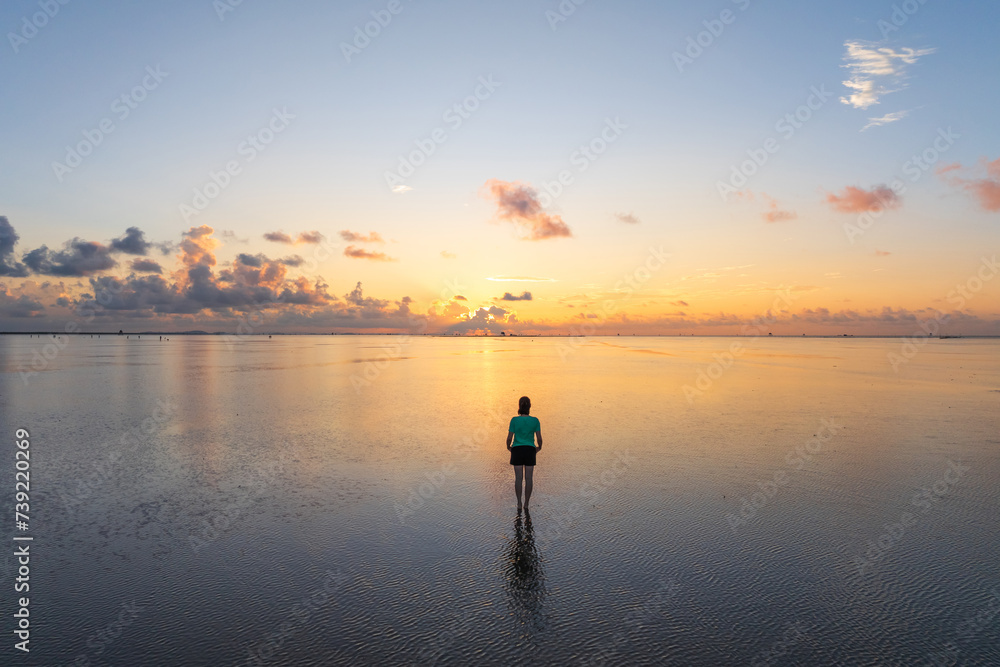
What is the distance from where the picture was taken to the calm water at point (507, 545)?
6609 millimetres

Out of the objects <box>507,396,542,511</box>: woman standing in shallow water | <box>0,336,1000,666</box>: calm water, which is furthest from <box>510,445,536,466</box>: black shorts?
<box>0,336,1000,666</box>: calm water

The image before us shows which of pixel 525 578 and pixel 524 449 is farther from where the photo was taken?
pixel 524 449

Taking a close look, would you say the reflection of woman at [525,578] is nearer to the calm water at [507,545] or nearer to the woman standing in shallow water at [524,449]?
the calm water at [507,545]

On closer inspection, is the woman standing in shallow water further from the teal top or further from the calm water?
the calm water

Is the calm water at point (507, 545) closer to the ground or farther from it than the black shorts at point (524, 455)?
closer to the ground

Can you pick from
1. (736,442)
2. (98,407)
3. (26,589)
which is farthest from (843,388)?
(98,407)

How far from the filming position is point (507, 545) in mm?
9469

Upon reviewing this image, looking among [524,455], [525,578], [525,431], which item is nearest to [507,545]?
[525,578]

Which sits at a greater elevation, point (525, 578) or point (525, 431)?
point (525, 431)

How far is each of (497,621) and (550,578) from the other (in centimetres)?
146

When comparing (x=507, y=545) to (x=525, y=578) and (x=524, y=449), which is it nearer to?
(x=525, y=578)

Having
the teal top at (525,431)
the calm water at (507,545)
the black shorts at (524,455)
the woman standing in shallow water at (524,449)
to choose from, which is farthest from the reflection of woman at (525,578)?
the teal top at (525,431)

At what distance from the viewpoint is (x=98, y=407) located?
2614 cm

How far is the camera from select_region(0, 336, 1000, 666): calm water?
21.7 ft
